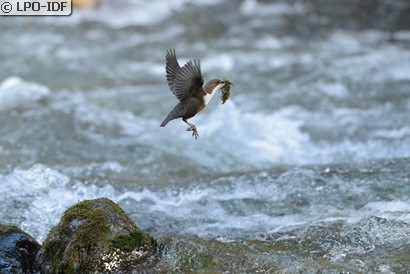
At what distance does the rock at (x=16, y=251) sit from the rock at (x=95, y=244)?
0.07m

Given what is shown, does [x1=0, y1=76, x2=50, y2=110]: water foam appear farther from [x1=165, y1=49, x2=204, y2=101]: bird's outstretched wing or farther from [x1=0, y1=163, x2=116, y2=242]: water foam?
[x1=165, y1=49, x2=204, y2=101]: bird's outstretched wing

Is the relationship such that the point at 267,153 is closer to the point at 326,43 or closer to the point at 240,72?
the point at 240,72

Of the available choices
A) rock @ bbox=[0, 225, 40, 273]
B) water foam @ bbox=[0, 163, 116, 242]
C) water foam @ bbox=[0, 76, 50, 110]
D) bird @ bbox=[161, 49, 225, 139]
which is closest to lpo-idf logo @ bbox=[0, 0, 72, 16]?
water foam @ bbox=[0, 76, 50, 110]

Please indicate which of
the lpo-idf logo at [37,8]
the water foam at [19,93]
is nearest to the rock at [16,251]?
the water foam at [19,93]

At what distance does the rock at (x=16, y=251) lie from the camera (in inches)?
151

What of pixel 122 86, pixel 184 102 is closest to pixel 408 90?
pixel 122 86

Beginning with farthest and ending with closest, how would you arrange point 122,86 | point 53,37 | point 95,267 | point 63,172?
point 53,37, point 122,86, point 63,172, point 95,267

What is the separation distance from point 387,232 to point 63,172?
3004 millimetres

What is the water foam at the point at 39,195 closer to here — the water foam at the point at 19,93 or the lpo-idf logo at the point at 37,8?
the water foam at the point at 19,93

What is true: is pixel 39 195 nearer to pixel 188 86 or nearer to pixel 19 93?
pixel 188 86

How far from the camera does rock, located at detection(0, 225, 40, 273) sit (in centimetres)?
384

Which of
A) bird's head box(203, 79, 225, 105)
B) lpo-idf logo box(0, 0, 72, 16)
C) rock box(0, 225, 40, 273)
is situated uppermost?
lpo-idf logo box(0, 0, 72, 16)

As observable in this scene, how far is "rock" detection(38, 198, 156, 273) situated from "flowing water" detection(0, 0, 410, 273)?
0.24m

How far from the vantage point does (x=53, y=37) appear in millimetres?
11273
